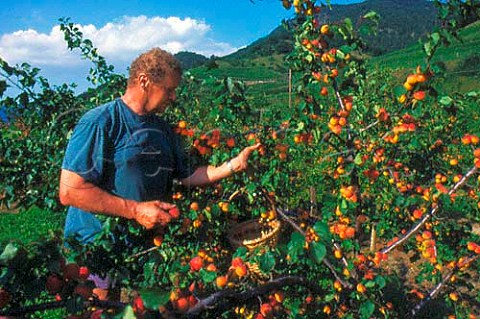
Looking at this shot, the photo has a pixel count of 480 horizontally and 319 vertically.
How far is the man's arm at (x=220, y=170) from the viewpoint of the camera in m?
2.24

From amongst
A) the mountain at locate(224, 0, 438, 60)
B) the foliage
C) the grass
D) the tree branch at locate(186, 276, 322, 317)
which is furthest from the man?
the mountain at locate(224, 0, 438, 60)

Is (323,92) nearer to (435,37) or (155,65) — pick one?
(435,37)

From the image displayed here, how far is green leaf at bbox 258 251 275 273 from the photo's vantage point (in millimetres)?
1266

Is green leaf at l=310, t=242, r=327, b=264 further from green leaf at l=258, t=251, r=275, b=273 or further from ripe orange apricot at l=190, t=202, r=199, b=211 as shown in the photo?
ripe orange apricot at l=190, t=202, r=199, b=211

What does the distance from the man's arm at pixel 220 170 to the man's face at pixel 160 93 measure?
0.43m

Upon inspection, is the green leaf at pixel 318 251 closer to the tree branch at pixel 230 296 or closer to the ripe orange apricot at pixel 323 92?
the tree branch at pixel 230 296

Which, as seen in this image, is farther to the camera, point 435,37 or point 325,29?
point 325,29

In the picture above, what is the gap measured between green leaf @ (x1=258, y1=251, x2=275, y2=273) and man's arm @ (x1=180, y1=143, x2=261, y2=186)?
940 mm

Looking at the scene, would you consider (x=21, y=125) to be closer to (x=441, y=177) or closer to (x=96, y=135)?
(x=96, y=135)

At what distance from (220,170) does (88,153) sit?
69 cm

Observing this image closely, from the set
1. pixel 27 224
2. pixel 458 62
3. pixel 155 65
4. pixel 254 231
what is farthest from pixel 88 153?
pixel 458 62

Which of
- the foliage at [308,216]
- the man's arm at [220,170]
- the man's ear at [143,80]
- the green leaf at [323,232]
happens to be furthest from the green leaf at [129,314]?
the man's ear at [143,80]

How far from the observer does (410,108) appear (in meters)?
2.23

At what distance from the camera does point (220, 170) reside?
2.38 metres
